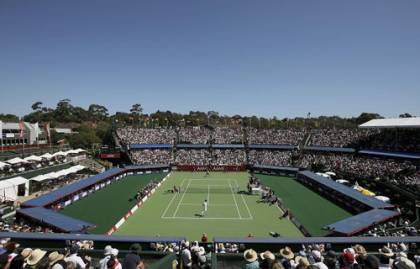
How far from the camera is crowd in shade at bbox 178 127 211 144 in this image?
231 ft

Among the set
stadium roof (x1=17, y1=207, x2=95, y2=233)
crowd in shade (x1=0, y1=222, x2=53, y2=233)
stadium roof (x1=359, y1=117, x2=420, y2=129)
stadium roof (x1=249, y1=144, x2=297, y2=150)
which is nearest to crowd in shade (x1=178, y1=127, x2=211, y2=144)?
stadium roof (x1=249, y1=144, x2=297, y2=150)

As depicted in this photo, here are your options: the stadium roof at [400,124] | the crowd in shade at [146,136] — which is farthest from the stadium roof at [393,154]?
the crowd in shade at [146,136]

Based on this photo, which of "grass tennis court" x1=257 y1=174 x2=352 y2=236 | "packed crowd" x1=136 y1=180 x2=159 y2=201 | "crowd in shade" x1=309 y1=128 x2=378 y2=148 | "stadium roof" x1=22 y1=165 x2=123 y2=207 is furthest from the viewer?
"crowd in shade" x1=309 y1=128 x2=378 y2=148

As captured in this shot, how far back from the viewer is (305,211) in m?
30.6

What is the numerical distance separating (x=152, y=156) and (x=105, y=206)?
31628 mm

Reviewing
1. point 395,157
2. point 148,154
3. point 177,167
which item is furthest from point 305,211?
point 148,154

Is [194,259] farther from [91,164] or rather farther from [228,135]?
[228,135]

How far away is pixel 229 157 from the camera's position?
6444 cm

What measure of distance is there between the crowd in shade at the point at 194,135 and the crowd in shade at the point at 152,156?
6431 mm

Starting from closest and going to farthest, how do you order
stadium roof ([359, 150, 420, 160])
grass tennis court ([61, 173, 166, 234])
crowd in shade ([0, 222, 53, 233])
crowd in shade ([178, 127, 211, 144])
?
1. crowd in shade ([0, 222, 53, 233])
2. grass tennis court ([61, 173, 166, 234])
3. stadium roof ([359, 150, 420, 160])
4. crowd in shade ([178, 127, 211, 144])

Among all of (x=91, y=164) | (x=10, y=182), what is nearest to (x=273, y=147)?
(x=91, y=164)

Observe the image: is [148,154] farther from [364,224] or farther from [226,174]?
[364,224]

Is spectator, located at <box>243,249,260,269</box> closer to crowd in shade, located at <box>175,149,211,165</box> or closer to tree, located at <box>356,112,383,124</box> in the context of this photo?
crowd in shade, located at <box>175,149,211,165</box>

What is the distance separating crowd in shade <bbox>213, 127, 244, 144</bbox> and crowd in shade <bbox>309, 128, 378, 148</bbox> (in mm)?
15588
